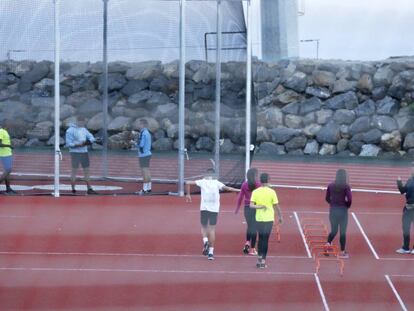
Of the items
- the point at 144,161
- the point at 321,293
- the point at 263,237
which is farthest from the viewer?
the point at 144,161

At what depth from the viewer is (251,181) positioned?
5.02 metres

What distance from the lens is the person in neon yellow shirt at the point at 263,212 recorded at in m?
4.61

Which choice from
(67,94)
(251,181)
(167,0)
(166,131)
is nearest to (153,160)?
(166,131)

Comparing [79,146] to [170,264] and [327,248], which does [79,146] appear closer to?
[170,264]

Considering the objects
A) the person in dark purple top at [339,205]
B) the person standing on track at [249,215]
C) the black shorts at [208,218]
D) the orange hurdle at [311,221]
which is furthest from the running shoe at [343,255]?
the orange hurdle at [311,221]

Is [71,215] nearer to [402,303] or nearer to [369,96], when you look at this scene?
[402,303]

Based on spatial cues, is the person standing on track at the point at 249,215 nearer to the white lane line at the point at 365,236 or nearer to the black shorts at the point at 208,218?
the black shorts at the point at 208,218

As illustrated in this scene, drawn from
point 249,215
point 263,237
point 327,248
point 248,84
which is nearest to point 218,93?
point 248,84

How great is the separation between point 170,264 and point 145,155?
7.09 feet

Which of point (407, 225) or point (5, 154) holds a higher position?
point (5, 154)

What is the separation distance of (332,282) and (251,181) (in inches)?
31.8

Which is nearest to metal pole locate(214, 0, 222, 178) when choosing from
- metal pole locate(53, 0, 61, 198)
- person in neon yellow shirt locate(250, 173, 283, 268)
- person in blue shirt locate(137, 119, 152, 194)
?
person in blue shirt locate(137, 119, 152, 194)

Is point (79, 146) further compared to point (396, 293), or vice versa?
point (79, 146)

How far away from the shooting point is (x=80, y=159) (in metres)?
6.72
